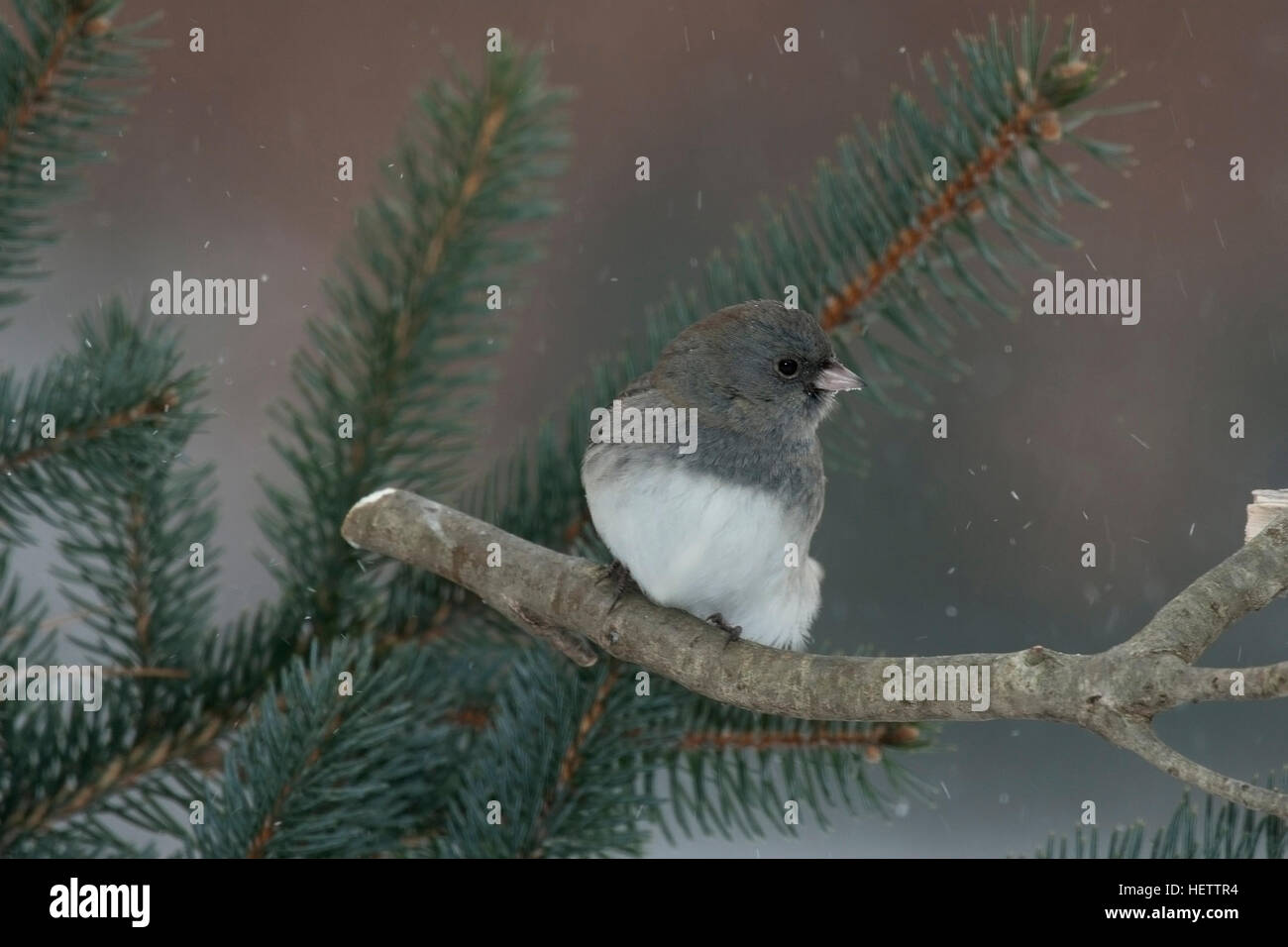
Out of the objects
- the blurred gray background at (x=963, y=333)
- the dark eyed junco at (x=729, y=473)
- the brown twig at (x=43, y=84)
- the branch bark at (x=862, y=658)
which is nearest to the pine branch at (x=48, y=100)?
the brown twig at (x=43, y=84)

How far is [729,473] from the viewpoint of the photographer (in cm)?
104

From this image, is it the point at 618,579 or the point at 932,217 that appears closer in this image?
the point at 932,217

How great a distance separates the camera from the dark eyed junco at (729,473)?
3.14ft

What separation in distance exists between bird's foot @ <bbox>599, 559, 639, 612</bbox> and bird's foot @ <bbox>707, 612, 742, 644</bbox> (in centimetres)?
7

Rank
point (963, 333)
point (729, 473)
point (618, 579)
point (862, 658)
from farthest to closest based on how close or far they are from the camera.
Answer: point (963, 333)
point (729, 473)
point (618, 579)
point (862, 658)

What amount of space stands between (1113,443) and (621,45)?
2.66ft

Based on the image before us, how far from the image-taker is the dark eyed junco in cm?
96

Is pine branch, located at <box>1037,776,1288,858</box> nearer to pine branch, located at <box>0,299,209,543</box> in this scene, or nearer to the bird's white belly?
the bird's white belly

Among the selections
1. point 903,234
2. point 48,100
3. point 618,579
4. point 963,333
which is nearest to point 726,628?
point 618,579

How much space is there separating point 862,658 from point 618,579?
253 millimetres

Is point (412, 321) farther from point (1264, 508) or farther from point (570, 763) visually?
point (1264, 508)

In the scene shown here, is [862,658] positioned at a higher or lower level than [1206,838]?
higher
